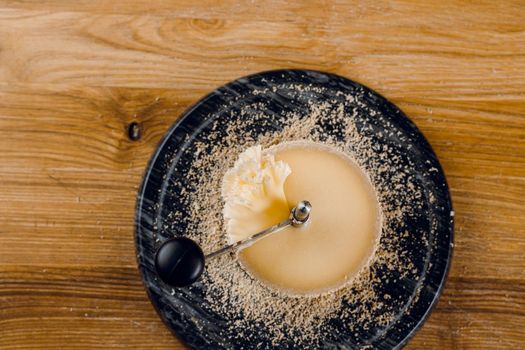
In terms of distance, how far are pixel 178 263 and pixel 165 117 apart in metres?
0.22

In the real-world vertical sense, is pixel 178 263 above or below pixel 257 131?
below

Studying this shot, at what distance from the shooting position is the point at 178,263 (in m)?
0.58

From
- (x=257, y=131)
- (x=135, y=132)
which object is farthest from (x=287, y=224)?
(x=135, y=132)

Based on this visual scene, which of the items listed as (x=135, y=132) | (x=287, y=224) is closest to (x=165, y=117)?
(x=135, y=132)

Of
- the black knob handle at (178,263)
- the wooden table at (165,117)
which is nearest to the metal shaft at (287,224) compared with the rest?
the black knob handle at (178,263)

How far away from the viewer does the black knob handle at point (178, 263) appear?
0.58m

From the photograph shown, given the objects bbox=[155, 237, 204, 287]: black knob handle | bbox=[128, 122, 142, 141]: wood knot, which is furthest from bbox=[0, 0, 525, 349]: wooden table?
bbox=[155, 237, 204, 287]: black knob handle

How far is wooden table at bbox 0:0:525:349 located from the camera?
0.71 m

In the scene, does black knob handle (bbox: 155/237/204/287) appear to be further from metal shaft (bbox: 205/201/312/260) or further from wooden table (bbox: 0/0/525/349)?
wooden table (bbox: 0/0/525/349)

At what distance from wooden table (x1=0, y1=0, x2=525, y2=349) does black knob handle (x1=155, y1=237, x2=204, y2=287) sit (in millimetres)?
137

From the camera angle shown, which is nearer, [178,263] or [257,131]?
[178,263]

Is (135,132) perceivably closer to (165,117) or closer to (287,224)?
(165,117)

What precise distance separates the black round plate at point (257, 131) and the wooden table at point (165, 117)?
68 millimetres

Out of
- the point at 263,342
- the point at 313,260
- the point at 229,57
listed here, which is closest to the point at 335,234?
the point at 313,260
